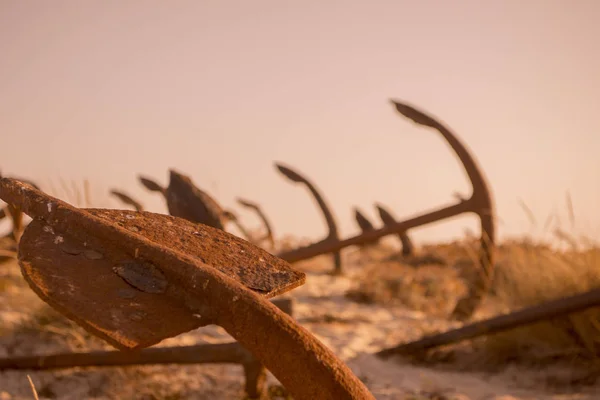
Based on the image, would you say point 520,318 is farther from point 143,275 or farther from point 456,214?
point 143,275

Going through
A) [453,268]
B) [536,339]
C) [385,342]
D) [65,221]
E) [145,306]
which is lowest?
[453,268]

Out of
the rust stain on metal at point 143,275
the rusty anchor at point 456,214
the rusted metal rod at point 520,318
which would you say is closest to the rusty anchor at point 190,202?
the rusty anchor at point 456,214

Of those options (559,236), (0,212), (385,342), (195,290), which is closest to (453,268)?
(559,236)

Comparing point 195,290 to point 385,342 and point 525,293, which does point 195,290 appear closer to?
point 385,342

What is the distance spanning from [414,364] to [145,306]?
7.37 ft

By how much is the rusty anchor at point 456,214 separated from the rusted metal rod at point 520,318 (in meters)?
1.14

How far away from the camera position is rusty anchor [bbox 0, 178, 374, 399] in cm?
86

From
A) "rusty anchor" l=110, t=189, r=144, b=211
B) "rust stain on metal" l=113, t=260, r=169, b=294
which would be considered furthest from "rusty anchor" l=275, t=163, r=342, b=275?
"rust stain on metal" l=113, t=260, r=169, b=294

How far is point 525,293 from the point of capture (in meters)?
3.53

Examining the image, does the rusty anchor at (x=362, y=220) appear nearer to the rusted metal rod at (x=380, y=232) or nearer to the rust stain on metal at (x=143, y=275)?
the rusted metal rod at (x=380, y=232)

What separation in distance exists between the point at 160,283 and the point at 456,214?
3.08 meters

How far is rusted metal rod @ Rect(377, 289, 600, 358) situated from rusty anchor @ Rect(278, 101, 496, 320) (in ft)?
3.74

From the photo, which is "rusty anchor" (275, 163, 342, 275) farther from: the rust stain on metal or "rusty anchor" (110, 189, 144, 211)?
the rust stain on metal

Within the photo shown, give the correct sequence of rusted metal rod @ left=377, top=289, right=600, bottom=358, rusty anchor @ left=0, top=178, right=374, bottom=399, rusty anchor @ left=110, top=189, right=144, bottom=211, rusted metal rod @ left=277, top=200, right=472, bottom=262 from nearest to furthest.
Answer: rusty anchor @ left=0, top=178, right=374, bottom=399, rusted metal rod @ left=377, top=289, right=600, bottom=358, rusted metal rod @ left=277, top=200, right=472, bottom=262, rusty anchor @ left=110, top=189, right=144, bottom=211
